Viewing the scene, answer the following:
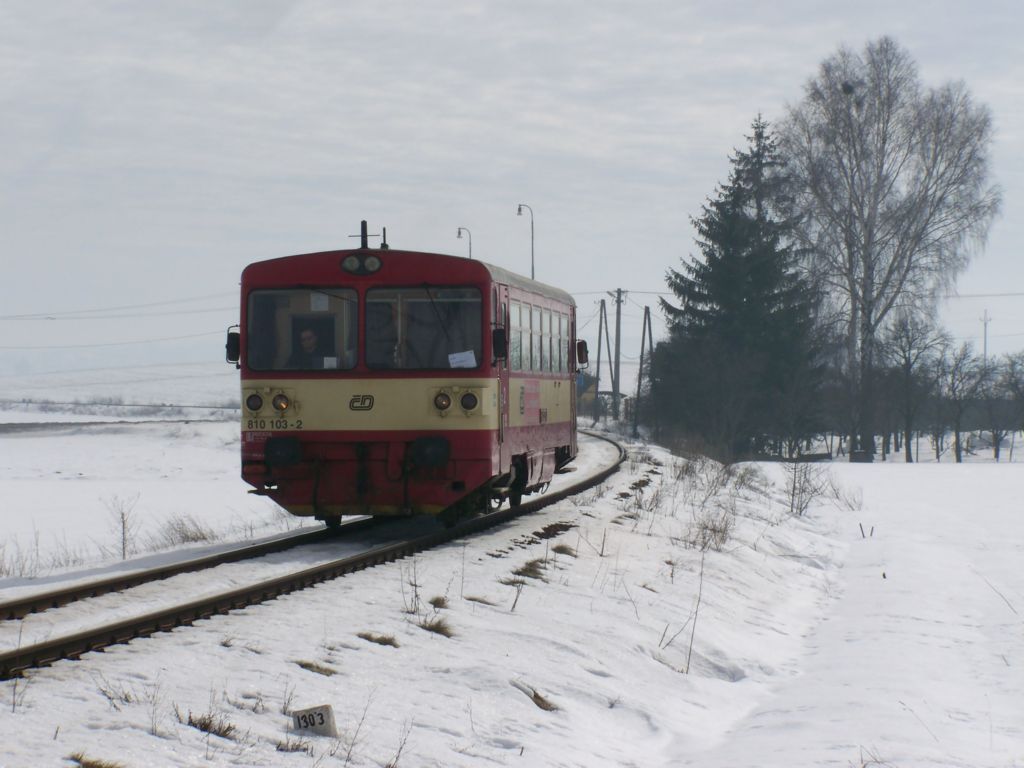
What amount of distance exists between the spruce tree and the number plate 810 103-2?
3852 cm

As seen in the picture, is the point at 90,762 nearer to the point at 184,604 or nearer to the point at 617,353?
the point at 184,604

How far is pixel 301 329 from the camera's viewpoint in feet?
41.6

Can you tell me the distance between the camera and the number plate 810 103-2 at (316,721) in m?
5.50

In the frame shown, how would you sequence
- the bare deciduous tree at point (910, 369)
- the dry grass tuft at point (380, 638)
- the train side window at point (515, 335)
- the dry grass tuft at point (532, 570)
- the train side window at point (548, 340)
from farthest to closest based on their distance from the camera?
the bare deciduous tree at point (910, 369), the train side window at point (548, 340), the train side window at point (515, 335), the dry grass tuft at point (532, 570), the dry grass tuft at point (380, 638)

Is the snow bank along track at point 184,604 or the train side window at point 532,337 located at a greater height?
the train side window at point 532,337

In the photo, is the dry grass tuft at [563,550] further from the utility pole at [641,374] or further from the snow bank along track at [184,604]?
the utility pole at [641,374]

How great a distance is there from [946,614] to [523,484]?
5.32 meters

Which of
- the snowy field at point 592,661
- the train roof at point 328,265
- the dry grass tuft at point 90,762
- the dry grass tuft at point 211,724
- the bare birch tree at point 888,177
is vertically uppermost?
the bare birch tree at point 888,177

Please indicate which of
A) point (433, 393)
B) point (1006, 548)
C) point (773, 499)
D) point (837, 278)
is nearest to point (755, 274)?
point (837, 278)

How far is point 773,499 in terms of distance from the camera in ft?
70.0

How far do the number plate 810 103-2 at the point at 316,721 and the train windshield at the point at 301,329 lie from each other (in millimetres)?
7233

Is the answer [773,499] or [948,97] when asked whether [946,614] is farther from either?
[948,97]

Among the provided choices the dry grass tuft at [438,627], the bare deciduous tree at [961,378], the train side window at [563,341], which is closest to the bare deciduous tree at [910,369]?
the bare deciduous tree at [961,378]

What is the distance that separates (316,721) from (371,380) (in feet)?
23.3
